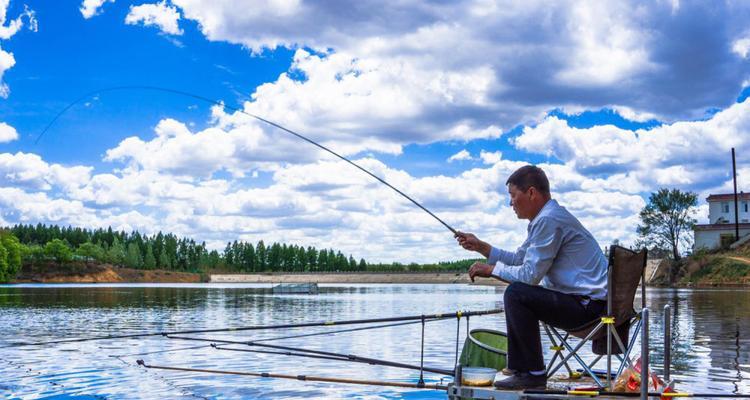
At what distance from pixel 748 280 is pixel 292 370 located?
6734 cm

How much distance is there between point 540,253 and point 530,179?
0.76 metres

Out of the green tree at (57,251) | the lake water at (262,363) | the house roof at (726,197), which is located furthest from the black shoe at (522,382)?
the green tree at (57,251)

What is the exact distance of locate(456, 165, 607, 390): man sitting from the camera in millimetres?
6594

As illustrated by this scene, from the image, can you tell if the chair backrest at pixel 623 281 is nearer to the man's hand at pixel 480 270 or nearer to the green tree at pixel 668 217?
the man's hand at pixel 480 270

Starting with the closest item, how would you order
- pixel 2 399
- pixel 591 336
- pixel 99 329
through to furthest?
pixel 591 336
pixel 2 399
pixel 99 329

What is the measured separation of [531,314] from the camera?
260 inches

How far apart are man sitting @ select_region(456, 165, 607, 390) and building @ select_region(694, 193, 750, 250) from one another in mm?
89156

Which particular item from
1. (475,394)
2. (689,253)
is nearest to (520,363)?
(475,394)

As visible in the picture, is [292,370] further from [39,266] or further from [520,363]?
[39,266]

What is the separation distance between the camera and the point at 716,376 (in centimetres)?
1392

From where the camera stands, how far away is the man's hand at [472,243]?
285 inches

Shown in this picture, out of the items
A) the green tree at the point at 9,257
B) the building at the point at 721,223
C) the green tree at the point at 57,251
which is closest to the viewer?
the building at the point at 721,223

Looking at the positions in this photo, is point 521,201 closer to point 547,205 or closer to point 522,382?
point 547,205

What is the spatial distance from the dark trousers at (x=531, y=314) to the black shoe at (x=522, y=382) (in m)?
0.06
